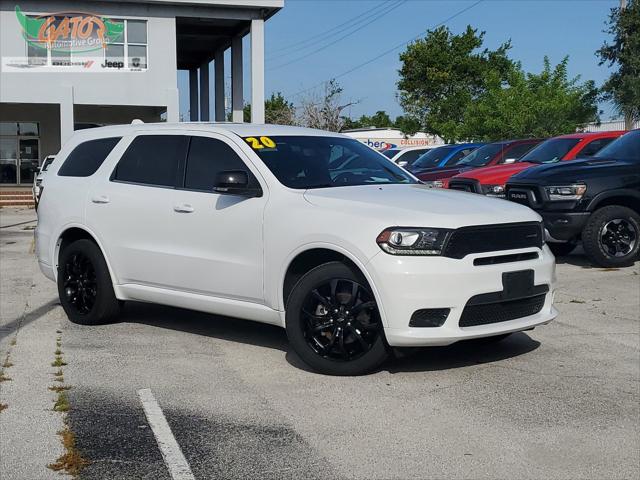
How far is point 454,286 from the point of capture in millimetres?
5664

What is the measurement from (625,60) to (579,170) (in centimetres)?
3018

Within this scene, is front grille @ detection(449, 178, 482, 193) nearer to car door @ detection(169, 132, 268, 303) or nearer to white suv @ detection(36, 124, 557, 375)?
white suv @ detection(36, 124, 557, 375)

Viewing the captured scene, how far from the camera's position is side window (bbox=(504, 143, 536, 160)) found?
54.0 ft

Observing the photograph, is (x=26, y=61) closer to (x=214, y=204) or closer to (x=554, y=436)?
(x=214, y=204)

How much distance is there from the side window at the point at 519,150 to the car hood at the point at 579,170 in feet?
15.3

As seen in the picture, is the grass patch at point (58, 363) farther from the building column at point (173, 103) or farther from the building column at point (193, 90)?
the building column at point (193, 90)

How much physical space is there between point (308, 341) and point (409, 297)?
882 millimetres

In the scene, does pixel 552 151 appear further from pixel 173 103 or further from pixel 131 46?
pixel 131 46

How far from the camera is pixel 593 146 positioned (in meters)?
13.9

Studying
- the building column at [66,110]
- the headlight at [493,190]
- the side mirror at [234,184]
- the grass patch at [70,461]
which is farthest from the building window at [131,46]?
the grass patch at [70,461]

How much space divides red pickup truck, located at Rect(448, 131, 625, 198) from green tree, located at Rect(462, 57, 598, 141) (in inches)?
645

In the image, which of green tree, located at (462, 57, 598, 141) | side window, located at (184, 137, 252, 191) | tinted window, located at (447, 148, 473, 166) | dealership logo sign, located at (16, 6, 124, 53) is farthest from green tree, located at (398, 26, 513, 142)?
side window, located at (184, 137, 252, 191)

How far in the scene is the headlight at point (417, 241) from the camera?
18.7 ft

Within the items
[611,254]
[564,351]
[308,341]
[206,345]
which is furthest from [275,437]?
[611,254]
